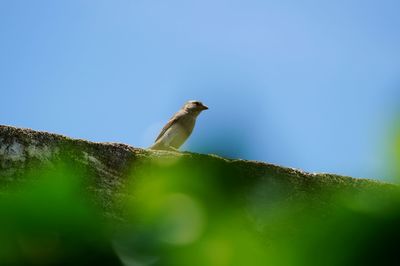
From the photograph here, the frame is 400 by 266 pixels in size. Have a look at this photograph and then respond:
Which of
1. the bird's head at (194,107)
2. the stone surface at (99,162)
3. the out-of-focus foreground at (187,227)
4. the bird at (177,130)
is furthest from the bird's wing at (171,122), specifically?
the out-of-focus foreground at (187,227)

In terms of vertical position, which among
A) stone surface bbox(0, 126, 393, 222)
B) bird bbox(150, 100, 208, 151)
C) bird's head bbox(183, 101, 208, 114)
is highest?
bird's head bbox(183, 101, 208, 114)

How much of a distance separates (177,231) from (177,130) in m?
9.96

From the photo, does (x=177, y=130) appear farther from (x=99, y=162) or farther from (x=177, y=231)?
(x=177, y=231)

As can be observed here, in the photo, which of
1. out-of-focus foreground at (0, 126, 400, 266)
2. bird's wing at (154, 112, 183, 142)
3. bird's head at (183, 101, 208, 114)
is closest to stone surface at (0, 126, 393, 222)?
out-of-focus foreground at (0, 126, 400, 266)

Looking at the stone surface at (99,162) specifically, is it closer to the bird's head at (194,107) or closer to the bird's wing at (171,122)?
the bird's wing at (171,122)

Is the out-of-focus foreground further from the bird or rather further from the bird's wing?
the bird's wing

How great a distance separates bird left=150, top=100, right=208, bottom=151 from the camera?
10180mm

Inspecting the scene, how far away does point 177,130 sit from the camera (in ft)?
34.6

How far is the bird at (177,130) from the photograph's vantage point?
10.2m

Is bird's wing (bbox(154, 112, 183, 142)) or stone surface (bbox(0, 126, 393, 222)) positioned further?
bird's wing (bbox(154, 112, 183, 142))

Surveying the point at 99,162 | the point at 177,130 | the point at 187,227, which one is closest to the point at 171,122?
the point at 177,130

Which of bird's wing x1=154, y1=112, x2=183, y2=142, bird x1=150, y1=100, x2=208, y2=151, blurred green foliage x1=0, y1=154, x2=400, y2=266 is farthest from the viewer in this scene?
bird's wing x1=154, y1=112, x2=183, y2=142

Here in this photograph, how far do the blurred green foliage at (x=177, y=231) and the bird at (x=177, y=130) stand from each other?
8.89 metres

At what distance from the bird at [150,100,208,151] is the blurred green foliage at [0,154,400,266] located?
8895mm
